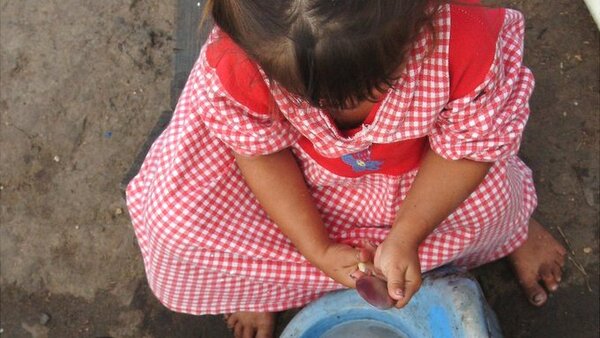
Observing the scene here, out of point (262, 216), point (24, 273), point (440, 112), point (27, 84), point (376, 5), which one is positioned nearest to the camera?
point (376, 5)

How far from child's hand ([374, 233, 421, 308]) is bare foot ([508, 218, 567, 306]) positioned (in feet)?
1.61

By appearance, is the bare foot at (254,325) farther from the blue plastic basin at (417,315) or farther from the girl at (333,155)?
the blue plastic basin at (417,315)

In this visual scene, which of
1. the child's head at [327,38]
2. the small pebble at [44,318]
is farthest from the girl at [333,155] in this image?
the small pebble at [44,318]

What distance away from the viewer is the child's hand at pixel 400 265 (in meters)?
1.07

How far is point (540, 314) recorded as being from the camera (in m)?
1.51

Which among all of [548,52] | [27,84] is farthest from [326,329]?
[27,84]

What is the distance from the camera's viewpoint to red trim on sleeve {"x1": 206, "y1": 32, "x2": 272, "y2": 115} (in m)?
1.01

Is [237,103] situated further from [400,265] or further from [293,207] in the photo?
[400,265]

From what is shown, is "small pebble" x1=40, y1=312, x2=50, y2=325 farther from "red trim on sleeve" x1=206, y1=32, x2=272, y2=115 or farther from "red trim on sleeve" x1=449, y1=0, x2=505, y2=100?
"red trim on sleeve" x1=449, y1=0, x2=505, y2=100

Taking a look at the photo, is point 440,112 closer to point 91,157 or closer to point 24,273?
point 91,157

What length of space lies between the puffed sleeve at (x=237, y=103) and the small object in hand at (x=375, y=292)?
0.25 metres

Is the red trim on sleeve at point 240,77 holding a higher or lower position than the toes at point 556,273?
higher

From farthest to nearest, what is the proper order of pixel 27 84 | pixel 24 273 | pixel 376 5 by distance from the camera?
1. pixel 27 84
2. pixel 24 273
3. pixel 376 5

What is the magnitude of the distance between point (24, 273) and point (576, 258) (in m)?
1.28
